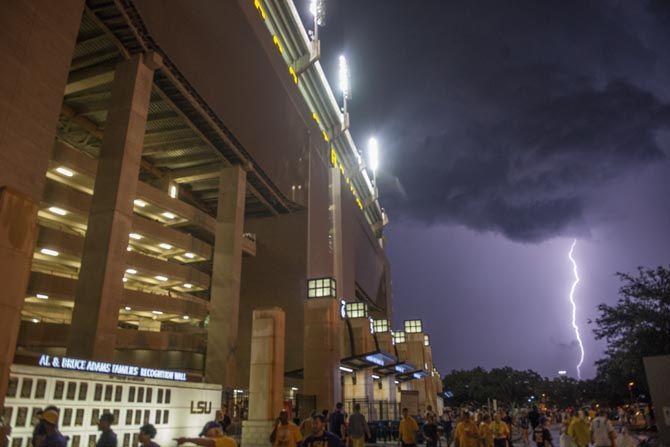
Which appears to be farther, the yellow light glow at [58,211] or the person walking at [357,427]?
the yellow light glow at [58,211]

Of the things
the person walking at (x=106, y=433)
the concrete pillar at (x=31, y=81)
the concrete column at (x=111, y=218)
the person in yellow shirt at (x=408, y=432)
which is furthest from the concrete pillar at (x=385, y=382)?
the person walking at (x=106, y=433)

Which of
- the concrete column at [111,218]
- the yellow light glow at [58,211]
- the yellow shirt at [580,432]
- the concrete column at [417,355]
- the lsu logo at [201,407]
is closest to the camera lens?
the yellow shirt at [580,432]

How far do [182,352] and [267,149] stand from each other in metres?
18.6

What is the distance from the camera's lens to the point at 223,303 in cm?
3694

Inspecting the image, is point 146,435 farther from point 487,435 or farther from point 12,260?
point 487,435

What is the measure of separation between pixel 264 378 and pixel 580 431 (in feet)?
46.7

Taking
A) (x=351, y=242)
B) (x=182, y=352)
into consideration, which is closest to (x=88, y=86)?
(x=182, y=352)

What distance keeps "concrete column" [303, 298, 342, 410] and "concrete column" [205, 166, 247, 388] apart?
6870mm

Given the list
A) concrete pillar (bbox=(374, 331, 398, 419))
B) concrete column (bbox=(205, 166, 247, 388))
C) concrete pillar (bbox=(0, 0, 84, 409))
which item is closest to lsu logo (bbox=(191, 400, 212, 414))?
concrete pillar (bbox=(0, 0, 84, 409))

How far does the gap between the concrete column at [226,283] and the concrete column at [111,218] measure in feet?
39.2

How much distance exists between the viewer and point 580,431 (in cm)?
1385

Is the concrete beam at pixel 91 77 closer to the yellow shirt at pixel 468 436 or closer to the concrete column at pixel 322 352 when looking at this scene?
the concrete column at pixel 322 352

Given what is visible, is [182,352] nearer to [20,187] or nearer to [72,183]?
[72,183]

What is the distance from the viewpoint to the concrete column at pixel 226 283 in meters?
34.8
